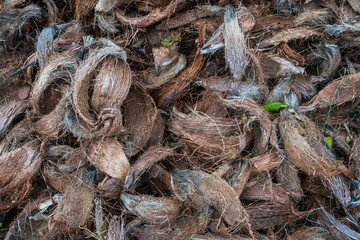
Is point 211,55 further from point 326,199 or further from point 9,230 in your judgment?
point 9,230

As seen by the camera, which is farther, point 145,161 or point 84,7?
point 84,7

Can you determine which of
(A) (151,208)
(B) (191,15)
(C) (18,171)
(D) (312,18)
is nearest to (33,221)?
(C) (18,171)

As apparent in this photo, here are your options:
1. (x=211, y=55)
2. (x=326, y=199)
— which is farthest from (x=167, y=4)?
(x=326, y=199)

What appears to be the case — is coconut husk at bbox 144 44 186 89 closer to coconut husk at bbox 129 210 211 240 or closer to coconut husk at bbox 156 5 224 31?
coconut husk at bbox 156 5 224 31

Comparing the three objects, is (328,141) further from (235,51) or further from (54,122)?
(54,122)

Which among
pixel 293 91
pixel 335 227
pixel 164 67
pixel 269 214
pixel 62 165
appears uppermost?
pixel 164 67
